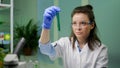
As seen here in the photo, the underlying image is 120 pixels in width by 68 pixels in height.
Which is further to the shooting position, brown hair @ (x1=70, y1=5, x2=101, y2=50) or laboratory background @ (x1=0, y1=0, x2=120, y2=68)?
laboratory background @ (x1=0, y1=0, x2=120, y2=68)

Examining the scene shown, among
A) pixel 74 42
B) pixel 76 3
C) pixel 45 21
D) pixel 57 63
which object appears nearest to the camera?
pixel 45 21

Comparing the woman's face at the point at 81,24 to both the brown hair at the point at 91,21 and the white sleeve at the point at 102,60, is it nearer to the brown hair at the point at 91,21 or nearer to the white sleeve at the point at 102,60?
the brown hair at the point at 91,21

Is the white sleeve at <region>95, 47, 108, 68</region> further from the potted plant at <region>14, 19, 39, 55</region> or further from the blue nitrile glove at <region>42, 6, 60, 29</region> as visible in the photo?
the potted plant at <region>14, 19, 39, 55</region>

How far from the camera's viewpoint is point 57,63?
78.5 inches

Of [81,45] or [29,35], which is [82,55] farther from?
[29,35]

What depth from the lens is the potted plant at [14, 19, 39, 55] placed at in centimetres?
310

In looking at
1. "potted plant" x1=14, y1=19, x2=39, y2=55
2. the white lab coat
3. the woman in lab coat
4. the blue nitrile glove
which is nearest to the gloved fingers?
the blue nitrile glove

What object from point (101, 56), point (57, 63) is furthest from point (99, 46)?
point (57, 63)

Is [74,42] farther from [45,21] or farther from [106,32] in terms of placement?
[45,21]

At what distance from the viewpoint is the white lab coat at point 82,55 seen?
131 cm

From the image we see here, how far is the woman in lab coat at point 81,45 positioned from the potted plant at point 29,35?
1709 millimetres

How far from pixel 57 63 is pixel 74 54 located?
25.5 inches

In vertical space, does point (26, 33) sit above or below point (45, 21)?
below

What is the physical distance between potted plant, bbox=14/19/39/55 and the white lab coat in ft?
5.56
